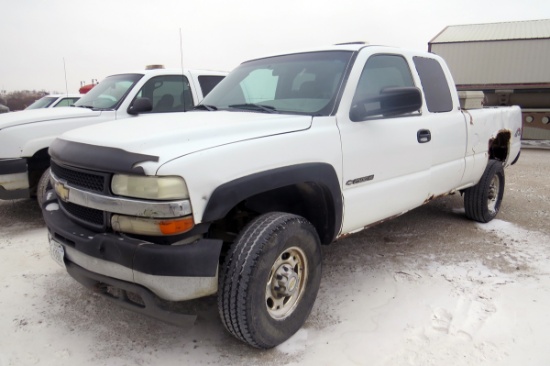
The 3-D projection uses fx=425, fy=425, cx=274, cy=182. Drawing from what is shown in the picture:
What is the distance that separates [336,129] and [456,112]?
6.36ft

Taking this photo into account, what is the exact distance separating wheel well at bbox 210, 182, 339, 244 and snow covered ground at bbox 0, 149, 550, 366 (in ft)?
2.10

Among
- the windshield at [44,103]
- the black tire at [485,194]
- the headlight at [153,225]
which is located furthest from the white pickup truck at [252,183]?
the windshield at [44,103]

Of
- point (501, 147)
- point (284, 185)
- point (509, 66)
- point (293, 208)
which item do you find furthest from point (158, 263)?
point (509, 66)

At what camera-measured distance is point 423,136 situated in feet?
11.9

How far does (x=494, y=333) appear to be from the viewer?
275cm

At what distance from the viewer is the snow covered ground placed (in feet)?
8.34

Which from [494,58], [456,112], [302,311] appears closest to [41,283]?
[302,311]

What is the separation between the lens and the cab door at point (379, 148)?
118 inches

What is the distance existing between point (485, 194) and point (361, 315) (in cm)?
276

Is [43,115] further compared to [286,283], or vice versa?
[43,115]

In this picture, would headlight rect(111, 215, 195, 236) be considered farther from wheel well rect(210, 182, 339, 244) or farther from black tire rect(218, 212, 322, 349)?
wheel well rect(210, 182, 339, 244)

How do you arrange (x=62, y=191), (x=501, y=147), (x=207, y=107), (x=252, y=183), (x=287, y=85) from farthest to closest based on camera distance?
(x=501, y=147) → (x=207, y=107) → (x=287, y=85) → (x=62, y=191) → (x=252, y=183)

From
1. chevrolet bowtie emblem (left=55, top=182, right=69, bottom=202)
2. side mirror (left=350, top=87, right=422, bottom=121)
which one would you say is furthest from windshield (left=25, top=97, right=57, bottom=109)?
side mirror (left=350, top=87, right=422, bottom=121)

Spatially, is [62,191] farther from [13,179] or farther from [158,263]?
[13,179]
